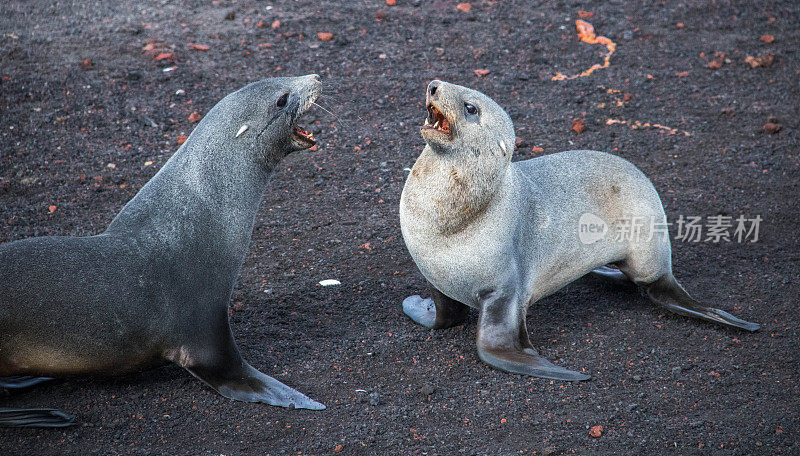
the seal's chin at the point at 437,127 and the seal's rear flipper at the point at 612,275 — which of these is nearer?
the seal's chin at the point at 437,127

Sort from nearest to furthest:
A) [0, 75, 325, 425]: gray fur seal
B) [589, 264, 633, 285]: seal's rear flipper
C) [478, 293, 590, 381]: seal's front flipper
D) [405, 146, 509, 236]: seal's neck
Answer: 1. [0, 75, 325, 425]: gray fur seal
2. [405, 146, 509, 236]: seal's neck
3. [478, 293, 590, 381]: seal's front flipper
4. [589, 264, 633, 285]: seal's rear flipper

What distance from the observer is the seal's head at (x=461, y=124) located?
4.17m

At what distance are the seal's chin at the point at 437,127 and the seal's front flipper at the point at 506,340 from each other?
96 centimetres

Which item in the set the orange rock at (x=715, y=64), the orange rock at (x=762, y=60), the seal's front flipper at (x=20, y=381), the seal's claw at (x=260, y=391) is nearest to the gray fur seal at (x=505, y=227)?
the seal's claw at (x=260, y=391)

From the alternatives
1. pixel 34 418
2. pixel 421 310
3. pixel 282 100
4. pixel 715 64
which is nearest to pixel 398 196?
pixel 421 310

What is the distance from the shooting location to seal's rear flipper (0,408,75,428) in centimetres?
392

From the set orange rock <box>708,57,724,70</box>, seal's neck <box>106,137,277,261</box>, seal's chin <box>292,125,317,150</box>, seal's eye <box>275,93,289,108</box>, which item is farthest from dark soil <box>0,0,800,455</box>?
seal's eye <box>275,93,289,108</box>

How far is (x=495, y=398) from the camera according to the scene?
4207 millimetres

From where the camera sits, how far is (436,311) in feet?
16.0

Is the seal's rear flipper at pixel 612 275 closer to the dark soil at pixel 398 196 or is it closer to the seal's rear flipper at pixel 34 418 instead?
the dark soil at pixel 398 196

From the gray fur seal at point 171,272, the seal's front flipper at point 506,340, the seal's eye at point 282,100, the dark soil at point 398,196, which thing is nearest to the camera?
the gray fur seal at point 171,272

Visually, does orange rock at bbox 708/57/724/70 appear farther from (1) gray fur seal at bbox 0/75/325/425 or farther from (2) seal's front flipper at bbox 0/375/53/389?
(2) seal's front flipper at bbox 0/375/53/389

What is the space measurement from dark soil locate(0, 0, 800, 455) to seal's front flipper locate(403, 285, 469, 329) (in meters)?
0.07

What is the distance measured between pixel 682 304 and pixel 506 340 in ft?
4.25
